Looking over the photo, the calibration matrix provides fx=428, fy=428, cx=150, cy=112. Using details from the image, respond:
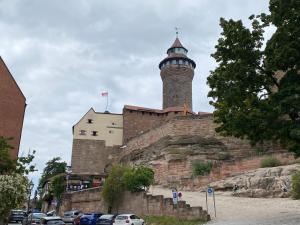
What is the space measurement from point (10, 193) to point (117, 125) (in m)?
51.6

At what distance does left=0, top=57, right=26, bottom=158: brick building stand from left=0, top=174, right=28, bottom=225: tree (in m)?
23.0

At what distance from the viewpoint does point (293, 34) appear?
56.2ft

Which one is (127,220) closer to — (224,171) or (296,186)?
(296,186)

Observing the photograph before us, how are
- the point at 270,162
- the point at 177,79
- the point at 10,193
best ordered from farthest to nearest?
the point at 177,79 → the point at 270,162 → the point at 10,193

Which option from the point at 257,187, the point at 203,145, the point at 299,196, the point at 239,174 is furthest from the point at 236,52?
the point at 203,145

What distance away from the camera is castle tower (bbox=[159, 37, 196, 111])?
242ft

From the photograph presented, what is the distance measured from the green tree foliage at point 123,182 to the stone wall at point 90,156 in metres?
34.3

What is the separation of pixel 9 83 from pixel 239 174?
26826 mm

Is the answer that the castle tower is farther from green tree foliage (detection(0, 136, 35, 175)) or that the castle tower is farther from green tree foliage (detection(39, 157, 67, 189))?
green tree foliage (detection(0, 136, 35, 175))

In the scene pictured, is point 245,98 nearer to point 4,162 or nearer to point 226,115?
point 226,115

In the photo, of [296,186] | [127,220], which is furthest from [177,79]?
[127,220]

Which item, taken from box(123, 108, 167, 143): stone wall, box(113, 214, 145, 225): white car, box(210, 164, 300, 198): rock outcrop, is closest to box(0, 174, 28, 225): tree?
box(113, 214, 145, 225): white car

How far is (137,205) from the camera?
3195 centimetres

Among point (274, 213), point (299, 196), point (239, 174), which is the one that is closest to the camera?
point (274, 213)
